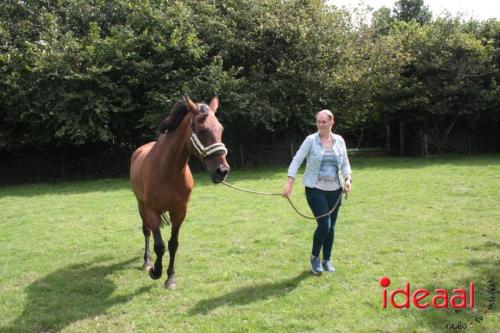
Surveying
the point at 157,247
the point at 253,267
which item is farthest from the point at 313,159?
the point at 157,247

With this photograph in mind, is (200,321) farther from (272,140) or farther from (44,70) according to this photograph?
(272,140)

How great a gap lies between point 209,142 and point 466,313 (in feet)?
10.4

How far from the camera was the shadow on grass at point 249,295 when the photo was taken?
4.74 m

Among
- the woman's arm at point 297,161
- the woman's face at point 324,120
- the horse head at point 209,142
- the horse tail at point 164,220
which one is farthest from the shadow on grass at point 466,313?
the horse tail at point 164,220

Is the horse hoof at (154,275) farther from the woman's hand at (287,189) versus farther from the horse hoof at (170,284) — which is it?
the woman's hand at (287,189)

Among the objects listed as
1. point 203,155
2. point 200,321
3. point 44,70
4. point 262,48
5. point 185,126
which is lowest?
point 200,321

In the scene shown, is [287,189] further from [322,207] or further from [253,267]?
[253,267]

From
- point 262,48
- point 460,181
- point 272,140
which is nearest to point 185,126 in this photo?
point 460,181

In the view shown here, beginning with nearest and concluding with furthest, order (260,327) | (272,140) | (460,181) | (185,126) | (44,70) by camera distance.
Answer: (260,327), (185,126), (460,181), (44,70), (272,140)

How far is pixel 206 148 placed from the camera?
4.52 m

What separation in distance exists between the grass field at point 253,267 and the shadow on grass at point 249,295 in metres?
0.02

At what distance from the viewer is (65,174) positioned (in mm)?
20500

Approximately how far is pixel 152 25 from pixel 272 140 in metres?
8.26

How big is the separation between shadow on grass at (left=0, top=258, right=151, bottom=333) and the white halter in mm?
2042
